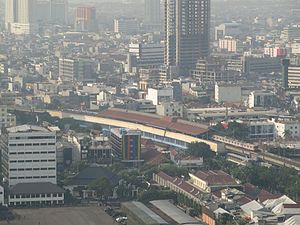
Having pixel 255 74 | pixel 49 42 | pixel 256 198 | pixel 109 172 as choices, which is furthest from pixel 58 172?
pixel 49 42

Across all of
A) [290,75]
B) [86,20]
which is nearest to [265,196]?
[290,75]

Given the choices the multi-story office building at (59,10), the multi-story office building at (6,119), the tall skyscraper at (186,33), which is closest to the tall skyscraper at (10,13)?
the multi-story office building at (59,10)

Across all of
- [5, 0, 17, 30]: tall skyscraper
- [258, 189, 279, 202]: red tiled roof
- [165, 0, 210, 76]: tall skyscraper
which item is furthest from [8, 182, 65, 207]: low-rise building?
[5, 0, 17, 30]: tall skyscraper

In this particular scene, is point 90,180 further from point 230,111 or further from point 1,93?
point 1,93

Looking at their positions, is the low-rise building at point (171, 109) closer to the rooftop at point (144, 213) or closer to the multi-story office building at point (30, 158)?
the multi-story office building at point (30, 158)

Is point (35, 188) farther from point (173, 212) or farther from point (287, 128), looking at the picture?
point (287, 128)

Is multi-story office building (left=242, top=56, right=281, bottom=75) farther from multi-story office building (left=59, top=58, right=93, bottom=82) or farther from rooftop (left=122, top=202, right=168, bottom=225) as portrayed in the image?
rooftop (left=122, top=202, right=168, bottom=225)

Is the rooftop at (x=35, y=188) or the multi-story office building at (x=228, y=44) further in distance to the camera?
the multi-story office building at (x=228, y=44)
